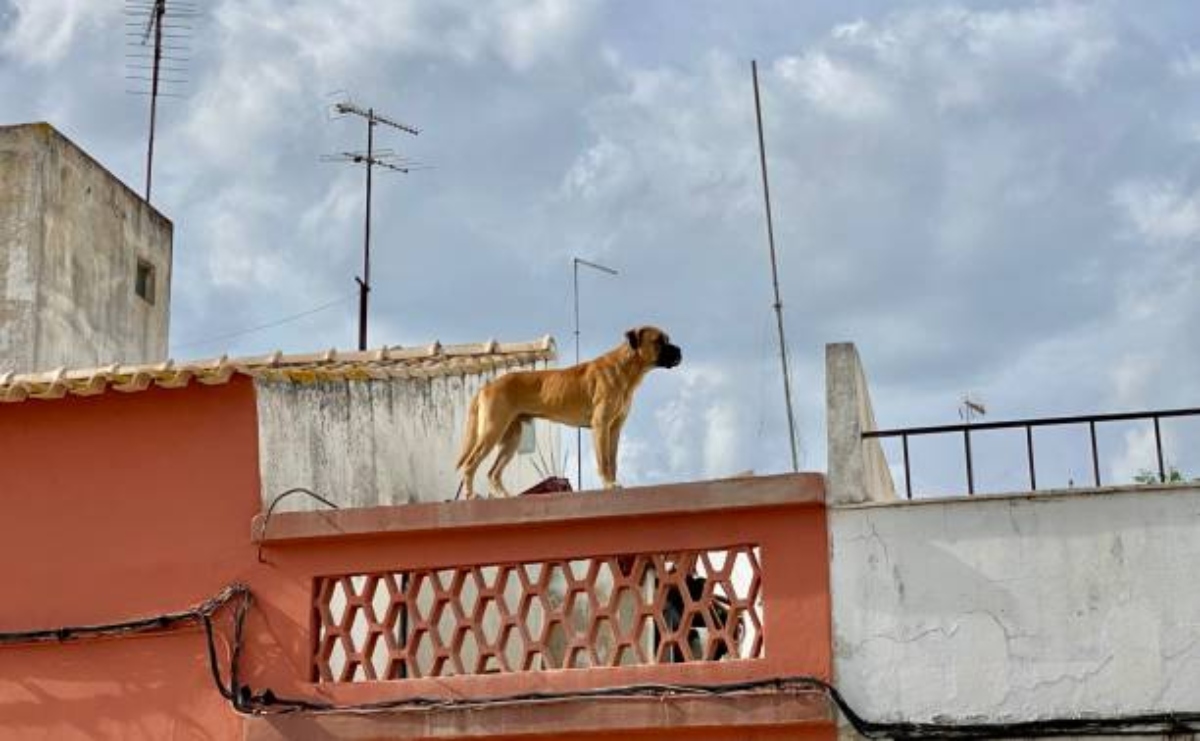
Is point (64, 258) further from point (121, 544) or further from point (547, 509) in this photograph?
point (547, 509)

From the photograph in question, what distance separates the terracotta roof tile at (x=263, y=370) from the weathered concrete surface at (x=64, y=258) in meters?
4.09

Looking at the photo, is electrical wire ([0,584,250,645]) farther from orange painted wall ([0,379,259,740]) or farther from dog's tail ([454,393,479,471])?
dog's tail ([454,393,479,471])

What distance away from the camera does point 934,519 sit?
799 cm

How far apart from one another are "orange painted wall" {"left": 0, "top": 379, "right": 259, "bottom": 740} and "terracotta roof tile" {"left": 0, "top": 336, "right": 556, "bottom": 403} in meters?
0.12

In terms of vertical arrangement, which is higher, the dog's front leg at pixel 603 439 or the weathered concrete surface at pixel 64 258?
the weathered concrete surface at pixel 64 258

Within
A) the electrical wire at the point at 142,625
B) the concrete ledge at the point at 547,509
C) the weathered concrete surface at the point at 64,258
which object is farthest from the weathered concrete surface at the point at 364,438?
the weathered concrete surface at the point at 64,258

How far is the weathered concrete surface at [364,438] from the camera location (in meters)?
9.23

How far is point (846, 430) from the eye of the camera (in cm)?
819

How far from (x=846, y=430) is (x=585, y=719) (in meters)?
1.68

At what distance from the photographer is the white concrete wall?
25.2 feet

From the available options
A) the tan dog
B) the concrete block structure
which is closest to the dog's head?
the tan dog

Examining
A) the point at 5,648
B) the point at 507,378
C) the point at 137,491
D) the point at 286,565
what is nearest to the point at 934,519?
the point at 507,378

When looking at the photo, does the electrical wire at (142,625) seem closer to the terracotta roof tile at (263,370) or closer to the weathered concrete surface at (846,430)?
the terracotta roof tile at (263,370)

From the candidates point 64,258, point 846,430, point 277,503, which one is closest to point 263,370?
point 277,503
